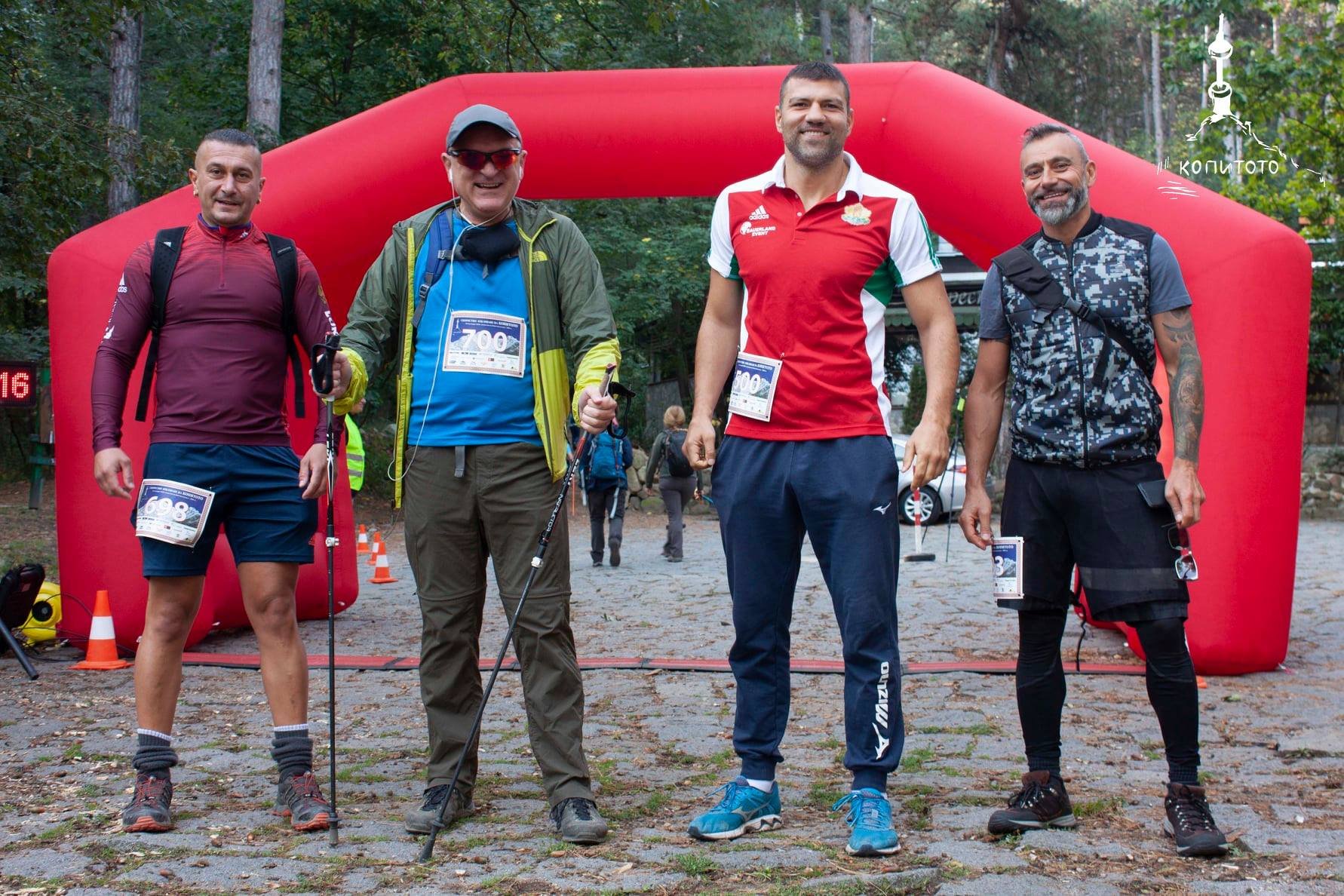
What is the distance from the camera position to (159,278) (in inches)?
159

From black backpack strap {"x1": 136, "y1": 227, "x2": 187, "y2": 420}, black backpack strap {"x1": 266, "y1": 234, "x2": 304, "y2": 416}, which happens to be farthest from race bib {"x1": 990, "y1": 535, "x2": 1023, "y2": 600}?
black backpack strap {"x1": 136, "y1": 227, "x2": 187, "y2": 420}

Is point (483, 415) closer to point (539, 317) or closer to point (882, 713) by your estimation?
point (539, 317)

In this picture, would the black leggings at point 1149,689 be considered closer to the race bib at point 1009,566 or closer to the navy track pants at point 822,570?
the race bib at point 1009,566

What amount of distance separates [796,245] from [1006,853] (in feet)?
5.52

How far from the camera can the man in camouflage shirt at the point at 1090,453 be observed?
11.7 ft

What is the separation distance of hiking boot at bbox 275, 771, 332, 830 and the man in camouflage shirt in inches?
72.1

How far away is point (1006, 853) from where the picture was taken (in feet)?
11.1

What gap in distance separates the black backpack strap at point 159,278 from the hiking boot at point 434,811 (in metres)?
1.46

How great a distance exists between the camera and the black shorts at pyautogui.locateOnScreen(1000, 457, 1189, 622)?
354 centimetres

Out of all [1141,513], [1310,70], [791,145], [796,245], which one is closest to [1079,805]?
[1141,513]

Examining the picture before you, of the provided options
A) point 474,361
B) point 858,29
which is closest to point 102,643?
Result: point 474,361

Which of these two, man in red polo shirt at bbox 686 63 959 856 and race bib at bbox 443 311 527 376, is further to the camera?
race bib at bbox 443 311 527 376

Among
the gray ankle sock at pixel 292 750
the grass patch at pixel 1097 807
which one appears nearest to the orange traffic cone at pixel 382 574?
the gray ankle sock at pixel 292 750

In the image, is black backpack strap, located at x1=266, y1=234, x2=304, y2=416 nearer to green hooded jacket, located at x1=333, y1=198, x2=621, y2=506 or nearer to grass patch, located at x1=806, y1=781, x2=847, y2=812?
green hooded jacket, located at x1=333, y1=198, x2=621, y2=506
